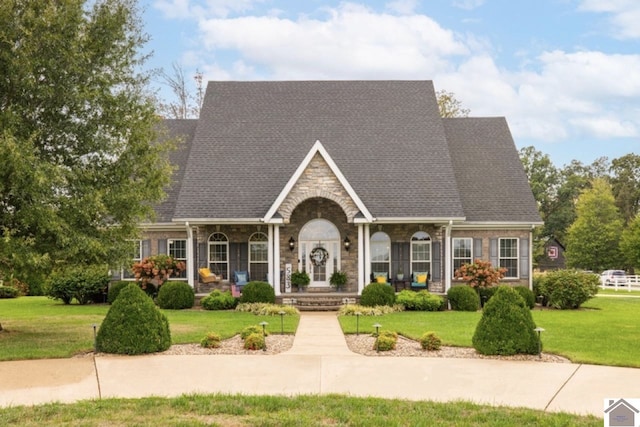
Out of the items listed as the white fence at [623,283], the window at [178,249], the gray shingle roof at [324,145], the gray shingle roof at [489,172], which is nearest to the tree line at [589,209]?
the white fence at [623,283]

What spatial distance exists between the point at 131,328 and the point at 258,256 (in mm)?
13138

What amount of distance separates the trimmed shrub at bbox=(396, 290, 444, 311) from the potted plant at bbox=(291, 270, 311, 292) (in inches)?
137

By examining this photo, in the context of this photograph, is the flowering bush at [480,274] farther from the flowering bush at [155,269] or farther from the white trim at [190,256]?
the flowering bush at [155,269]

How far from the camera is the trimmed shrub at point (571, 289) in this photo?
79.0 feet

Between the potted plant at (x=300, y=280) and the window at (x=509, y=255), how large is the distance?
7.78 metres

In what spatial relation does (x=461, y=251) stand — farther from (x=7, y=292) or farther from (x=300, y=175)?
(x=7, y=292)

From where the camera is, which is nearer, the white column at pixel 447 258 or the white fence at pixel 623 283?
the white column at pixel 447 258

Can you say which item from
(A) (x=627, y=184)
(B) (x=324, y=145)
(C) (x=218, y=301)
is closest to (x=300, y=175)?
(B) (x=324, y=145)

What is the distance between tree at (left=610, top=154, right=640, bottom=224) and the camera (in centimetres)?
7012

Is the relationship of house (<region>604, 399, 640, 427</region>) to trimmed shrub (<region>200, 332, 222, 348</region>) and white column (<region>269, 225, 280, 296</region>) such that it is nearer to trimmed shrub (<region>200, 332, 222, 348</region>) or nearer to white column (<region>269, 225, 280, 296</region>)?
trimmed shrub (<region>200, 332, 222, 348</region>)

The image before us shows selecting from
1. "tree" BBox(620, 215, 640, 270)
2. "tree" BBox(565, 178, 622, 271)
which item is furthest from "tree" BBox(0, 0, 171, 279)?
"tree" BBox(565, 178, 622, 271)

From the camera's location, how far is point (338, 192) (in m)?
24.0

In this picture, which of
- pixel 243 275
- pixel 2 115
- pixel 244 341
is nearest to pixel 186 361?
pixel 244 341

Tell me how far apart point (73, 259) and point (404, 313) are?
10.7 m
